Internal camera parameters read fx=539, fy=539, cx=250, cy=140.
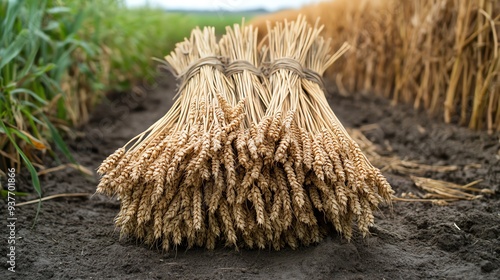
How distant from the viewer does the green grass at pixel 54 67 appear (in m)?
3.26

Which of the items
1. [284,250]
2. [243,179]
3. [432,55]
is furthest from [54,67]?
[432,55]

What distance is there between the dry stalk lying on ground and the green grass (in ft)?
2.17

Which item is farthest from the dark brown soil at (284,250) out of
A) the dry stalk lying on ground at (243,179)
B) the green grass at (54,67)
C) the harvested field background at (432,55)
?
the harvested field background at (432,55)

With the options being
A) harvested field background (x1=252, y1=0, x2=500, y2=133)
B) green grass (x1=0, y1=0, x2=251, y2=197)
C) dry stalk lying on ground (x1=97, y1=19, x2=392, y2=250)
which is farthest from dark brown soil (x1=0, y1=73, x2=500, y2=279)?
harvested field background (x1=252, y1=0, x2=500, y2=133)

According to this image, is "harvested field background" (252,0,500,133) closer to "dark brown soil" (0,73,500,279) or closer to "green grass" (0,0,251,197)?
"dark brown soil" (0,73,500,279)

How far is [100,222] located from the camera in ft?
9.32

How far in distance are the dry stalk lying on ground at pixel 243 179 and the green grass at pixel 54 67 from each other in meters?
0.66

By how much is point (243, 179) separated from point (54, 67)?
7.78 ft

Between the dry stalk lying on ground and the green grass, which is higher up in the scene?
the green grass

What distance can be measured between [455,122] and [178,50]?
288cm

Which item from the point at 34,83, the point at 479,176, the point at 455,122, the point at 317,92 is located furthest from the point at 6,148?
the point at 455,122

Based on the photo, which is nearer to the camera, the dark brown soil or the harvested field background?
the dark brown soil

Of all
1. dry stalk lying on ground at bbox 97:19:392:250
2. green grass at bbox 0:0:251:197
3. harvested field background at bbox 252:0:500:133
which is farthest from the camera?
harvested field background at bbox 252:0:500:133

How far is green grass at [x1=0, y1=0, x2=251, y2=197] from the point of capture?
128 inches
